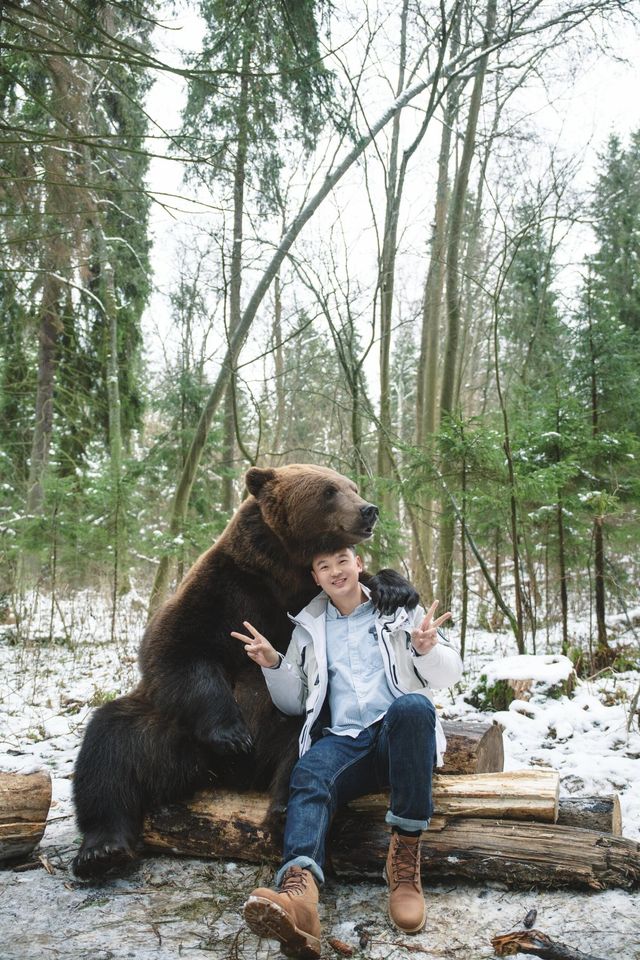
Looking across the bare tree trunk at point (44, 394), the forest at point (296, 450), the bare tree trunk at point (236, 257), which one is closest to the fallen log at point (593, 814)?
the forest at point (296, 450)

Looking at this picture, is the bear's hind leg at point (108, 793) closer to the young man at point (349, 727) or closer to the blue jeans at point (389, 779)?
the young man at point (349, 727)

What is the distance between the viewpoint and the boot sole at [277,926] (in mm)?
2232

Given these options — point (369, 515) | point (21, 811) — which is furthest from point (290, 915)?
point (369, 515)

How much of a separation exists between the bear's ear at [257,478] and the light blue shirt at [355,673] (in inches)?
36.3

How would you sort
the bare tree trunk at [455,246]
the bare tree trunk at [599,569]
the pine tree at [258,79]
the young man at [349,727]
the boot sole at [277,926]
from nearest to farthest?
the boot sole at [277,926], the young man at [349,727], the pine tree at [258,79], the bare tree trunk at [599,569], the bare tree trunk at [455,246]

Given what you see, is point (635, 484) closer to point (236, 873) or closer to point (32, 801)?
point (236, 873)

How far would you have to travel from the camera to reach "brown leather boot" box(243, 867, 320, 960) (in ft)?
7.34

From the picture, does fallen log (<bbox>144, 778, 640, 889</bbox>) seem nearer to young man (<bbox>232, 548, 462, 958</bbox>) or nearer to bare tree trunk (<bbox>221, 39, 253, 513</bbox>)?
young man (<bbox>232, 548, 462, 958</bbox>)

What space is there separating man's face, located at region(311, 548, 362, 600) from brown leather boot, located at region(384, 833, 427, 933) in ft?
3.44

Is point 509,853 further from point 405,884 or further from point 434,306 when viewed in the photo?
point 434,306

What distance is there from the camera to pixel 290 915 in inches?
90.0

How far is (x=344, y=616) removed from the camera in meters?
3.40

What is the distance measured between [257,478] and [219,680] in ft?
3.67

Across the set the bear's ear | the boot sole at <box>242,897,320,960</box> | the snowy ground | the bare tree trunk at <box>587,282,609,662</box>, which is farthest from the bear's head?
the bare tree trunk at <box>587,282,609,662</box>
